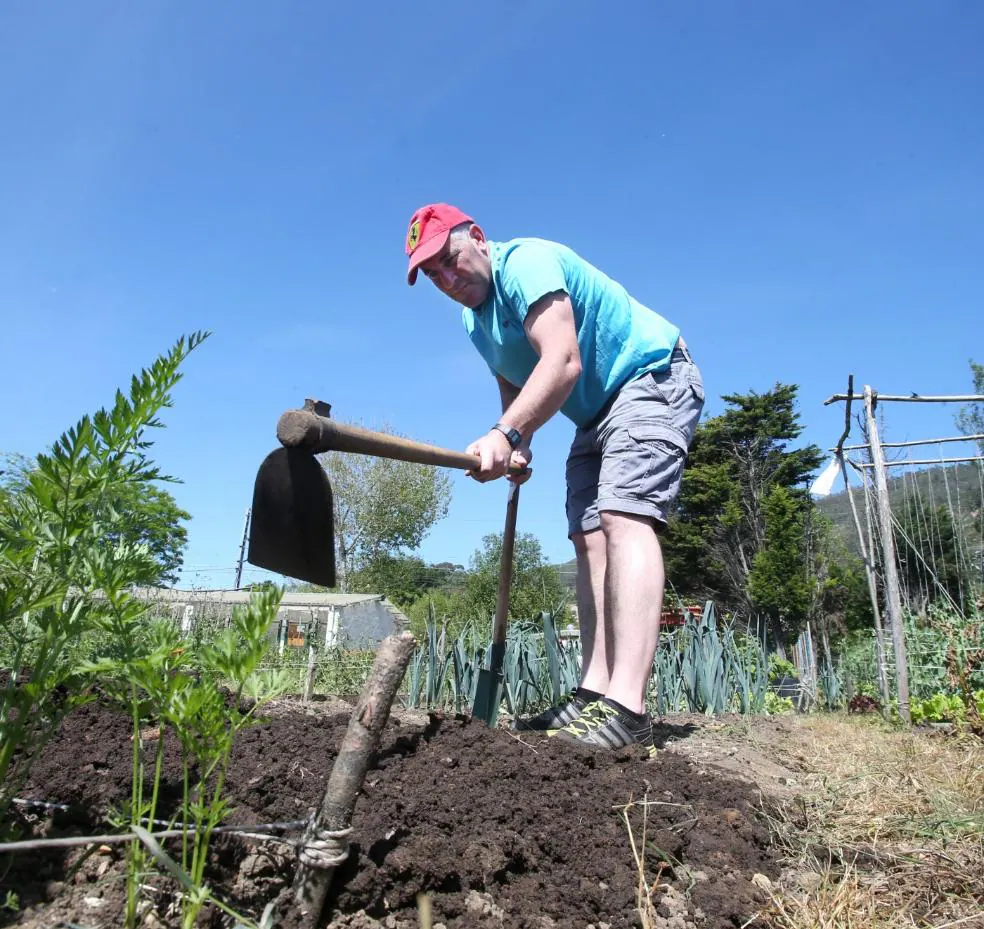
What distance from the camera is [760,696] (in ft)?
13.7

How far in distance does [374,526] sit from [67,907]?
28.5m

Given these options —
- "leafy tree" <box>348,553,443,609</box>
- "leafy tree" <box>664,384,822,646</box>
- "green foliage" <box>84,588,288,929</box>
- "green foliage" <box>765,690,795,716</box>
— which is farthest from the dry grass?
"leafy tree" <box>348,553,443,609</box>

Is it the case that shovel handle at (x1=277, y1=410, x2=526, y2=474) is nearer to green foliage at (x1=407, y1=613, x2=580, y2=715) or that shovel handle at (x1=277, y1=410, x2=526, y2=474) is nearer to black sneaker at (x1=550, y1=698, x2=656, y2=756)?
black sneaker at (x1=550, y1=698, x2=656, y2=756)

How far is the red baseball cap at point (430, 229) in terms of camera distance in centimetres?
258

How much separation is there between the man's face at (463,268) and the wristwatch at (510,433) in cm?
61

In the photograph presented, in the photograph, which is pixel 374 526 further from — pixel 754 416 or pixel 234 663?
pixel 234 663

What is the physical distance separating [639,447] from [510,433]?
1.51ft

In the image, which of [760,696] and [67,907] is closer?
[67,907]

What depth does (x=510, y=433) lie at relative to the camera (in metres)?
2.38

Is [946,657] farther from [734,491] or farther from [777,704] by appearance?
[734,491]

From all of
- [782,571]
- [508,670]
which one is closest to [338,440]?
[508,670]

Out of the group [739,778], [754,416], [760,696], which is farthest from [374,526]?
[739,778]

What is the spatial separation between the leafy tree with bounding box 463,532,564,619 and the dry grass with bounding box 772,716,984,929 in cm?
1280

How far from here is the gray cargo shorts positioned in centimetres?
243
